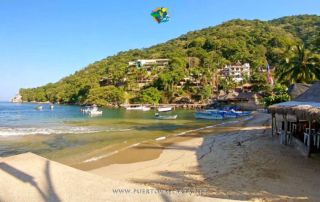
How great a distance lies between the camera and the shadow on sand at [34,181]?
374 centimetres

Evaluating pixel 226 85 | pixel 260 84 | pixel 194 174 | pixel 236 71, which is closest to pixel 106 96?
pixel 226 85

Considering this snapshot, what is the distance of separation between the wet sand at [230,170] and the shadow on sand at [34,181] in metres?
4.35

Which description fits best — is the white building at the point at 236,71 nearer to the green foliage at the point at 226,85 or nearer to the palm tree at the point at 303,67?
the green foliage at the point at 226,85

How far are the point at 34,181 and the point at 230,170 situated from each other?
720 centimetres

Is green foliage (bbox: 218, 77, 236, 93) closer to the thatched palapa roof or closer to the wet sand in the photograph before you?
the thatched palapa roof

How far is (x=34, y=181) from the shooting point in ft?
14.1

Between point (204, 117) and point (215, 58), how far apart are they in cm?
7468

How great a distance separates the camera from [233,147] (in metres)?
14.5

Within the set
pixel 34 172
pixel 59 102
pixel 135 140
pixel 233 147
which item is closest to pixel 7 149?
pixel 135 140

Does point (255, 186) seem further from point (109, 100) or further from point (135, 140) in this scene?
point (109, 100)

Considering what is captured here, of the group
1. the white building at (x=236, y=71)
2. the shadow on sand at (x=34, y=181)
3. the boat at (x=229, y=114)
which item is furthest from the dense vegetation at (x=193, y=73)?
the shadow on sand at (x=34, y=181)

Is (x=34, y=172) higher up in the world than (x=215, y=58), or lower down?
lower down

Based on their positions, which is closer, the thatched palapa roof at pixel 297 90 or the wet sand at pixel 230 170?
the wet sand at pixel 230 170

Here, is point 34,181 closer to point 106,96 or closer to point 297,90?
point 297,90
